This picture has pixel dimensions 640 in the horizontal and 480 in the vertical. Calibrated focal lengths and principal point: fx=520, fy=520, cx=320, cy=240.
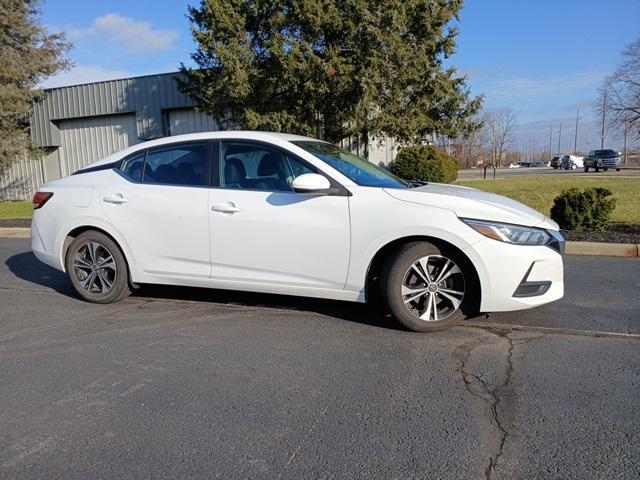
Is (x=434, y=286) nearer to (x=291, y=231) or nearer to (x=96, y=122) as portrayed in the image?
(x=291, y=231)

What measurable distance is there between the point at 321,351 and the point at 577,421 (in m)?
1.81

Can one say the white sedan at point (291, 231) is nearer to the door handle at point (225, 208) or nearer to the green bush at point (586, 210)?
the door handle at point (225, 208)

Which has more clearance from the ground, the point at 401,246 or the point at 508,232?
the point at 508,232

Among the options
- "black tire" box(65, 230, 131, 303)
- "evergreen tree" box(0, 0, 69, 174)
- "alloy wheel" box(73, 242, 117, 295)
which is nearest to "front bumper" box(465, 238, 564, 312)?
"black tire" box(65, 230, 131, 303)

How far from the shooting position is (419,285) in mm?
4250

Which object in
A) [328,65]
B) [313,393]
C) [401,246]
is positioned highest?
[328,65]

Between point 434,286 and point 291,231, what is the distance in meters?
1.27

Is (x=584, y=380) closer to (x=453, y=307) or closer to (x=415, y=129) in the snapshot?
(x=453, y=307)

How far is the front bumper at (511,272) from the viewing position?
4008 mm

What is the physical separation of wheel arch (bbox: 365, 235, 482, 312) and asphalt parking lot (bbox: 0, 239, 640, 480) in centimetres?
34

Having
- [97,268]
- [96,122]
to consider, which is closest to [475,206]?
[97,268]

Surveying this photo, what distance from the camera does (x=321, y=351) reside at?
4.01 metres

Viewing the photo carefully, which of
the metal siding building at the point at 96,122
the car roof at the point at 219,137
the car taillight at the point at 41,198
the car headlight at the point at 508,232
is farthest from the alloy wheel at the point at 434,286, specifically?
the metal siding building at the point at 96,122

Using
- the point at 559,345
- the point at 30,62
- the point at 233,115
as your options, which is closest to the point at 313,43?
the point at 233,115
